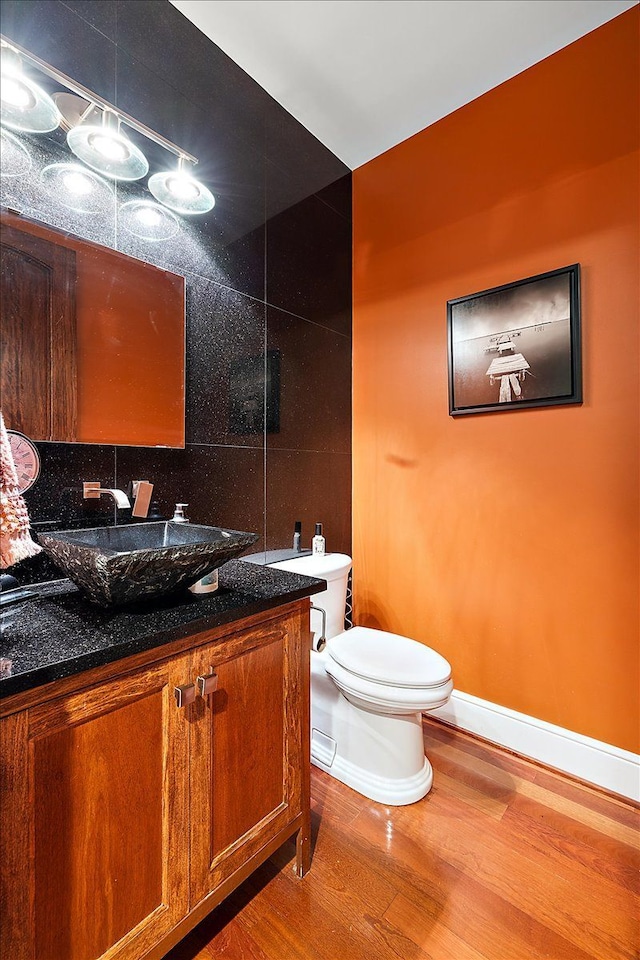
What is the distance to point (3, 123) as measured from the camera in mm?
1188

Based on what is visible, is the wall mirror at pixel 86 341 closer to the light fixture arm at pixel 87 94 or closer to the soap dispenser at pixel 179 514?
the soap dispenser at pixel 179 514

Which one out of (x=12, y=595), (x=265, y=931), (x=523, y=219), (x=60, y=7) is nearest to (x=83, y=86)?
(x=60, y=7)

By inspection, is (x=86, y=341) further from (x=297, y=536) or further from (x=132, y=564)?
(x=297, y=536)

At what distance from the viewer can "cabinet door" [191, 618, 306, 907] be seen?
1018mm

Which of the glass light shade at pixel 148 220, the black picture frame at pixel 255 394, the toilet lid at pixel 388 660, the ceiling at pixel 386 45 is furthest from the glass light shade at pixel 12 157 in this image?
the toilet lid at pixel 388 660

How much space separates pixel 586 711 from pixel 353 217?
8.72 ft

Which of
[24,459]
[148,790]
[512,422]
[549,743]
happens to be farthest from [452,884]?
[24,459]

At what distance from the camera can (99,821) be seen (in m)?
0.84

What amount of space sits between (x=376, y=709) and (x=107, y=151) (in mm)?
2034

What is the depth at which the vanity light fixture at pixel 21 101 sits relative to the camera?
3.88 ft

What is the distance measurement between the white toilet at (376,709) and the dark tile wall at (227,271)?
612 mm

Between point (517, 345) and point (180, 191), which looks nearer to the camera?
point (180, 191)

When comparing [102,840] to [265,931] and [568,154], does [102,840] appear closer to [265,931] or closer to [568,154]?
[265,931]

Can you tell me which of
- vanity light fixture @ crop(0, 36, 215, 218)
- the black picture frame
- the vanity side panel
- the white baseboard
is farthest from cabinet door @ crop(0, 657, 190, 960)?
vanity light fixture @ crop(0, 36, 215, 218)
